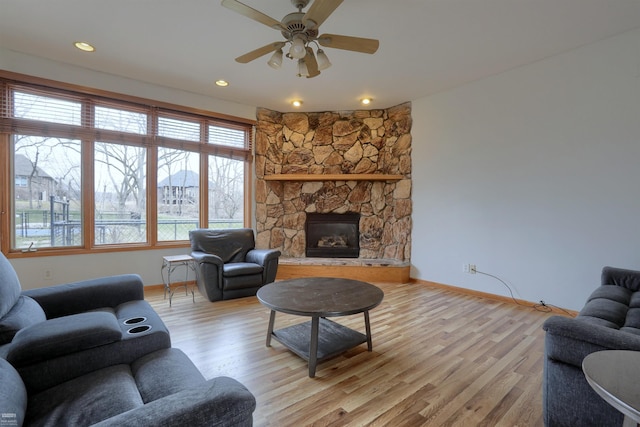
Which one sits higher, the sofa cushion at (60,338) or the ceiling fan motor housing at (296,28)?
the ceiling fan motor housing at (296,28)

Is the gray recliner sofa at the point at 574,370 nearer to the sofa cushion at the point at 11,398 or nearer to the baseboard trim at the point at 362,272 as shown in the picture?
the sofa cushion at the point at 11,398

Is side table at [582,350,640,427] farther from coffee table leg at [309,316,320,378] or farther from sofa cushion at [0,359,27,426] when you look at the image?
sofa cushion at [0,359,27,426]

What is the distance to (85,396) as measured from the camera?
1.10 meters

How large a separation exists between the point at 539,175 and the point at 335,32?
277cm

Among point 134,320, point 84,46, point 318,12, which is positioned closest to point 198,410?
point 134,320

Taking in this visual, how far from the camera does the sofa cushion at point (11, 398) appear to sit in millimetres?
831

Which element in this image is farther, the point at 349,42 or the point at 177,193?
the point at 177,193

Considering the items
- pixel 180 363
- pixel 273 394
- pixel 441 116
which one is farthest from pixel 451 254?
pixel 180 363

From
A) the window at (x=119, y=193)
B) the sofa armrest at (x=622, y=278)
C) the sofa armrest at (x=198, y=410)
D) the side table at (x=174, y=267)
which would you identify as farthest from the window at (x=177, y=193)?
the sofa armrest at (x=622, y=278)

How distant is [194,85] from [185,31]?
52.6 inches

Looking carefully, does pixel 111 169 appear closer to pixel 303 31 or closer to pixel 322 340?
pixel 303 31

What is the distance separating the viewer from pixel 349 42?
2238 mm

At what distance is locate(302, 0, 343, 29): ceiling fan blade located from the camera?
5.97 ft

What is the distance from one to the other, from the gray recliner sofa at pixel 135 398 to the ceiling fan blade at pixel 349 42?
7.38ft
